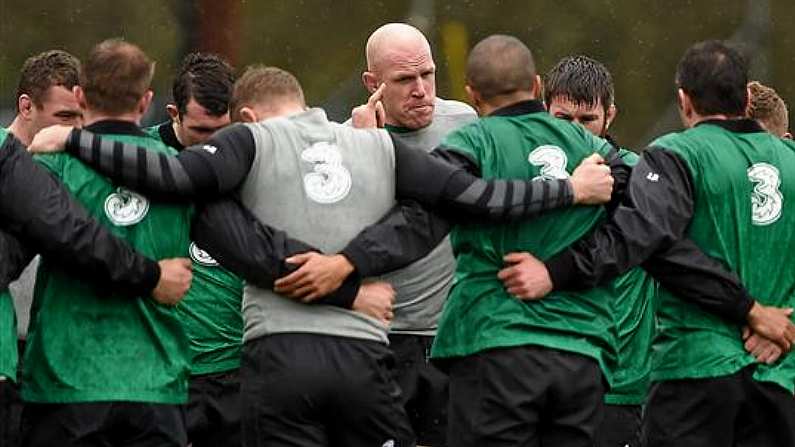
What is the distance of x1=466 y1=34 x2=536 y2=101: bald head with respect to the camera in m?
6.52

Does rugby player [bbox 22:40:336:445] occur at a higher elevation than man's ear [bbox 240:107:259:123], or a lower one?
lower

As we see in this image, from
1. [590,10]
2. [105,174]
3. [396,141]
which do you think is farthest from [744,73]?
[590,10]

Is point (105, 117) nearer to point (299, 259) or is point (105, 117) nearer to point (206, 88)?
point (299, 259)

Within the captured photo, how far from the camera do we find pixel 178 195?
6.11 m

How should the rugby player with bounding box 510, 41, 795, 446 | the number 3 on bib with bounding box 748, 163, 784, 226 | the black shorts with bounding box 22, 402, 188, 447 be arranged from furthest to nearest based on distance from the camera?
the number 3 on bib with bounding box 748, 163, 784, 226
the rugby player with bounding box 510, 41, 795, 446
the black shorts with bounding box 22, 402, 188, 447

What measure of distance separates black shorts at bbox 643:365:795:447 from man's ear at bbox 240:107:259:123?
5.70ft

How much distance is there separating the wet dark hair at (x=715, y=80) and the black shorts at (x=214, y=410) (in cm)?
223

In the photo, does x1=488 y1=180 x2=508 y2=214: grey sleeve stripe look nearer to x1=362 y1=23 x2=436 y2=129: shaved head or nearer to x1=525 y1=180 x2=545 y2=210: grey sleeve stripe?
x1=525 y1=180 x2=545 y2=210: grey sleeve stripe

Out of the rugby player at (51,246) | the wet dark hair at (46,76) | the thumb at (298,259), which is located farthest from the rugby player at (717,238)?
the wet dark hair at (46,76)

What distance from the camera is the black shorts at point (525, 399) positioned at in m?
6.34

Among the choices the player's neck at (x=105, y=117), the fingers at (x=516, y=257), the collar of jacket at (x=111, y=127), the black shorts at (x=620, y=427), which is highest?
the player's neck at (x=105, y=117)

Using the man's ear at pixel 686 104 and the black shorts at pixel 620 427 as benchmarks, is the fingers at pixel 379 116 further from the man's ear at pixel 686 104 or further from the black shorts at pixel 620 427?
the black shorts at pixel 620 427

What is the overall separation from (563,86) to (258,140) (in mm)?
2142

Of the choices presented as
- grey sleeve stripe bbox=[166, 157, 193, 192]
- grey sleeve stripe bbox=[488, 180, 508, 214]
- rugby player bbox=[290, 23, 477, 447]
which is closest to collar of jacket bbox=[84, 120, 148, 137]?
grey sleeve stripe bbox=[166, 157, 193, 192]
